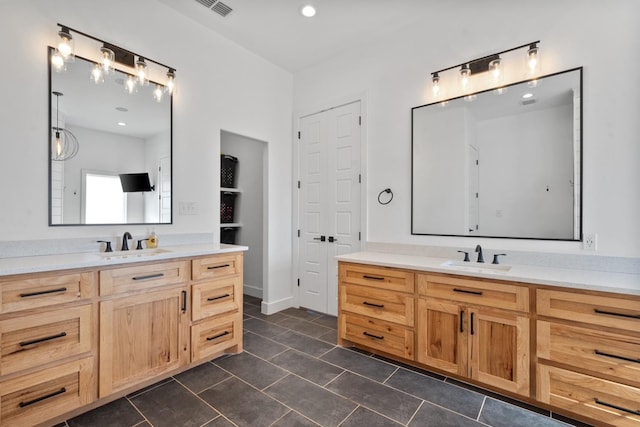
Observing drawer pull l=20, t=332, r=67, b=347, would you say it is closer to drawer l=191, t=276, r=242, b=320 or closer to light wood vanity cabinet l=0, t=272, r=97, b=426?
light wood vanity cabinet l=0, t=272, r=97, b=426

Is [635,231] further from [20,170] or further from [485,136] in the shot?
[20,170]

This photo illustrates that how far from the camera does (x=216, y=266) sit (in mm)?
2428

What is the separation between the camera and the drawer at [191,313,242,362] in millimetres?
2300

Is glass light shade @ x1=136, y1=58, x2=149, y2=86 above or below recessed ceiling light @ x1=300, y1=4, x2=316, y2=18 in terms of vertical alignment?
below

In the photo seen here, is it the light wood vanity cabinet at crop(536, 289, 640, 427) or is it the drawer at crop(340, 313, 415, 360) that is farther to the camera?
the drawer at crop(340, 313, 415, 360)

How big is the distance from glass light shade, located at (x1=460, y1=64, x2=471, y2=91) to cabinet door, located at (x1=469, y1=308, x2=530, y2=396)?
1862 millimetres

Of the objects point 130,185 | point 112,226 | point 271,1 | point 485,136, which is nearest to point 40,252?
point 112,226

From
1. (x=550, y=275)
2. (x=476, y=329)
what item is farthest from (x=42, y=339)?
(x=550, y=275)

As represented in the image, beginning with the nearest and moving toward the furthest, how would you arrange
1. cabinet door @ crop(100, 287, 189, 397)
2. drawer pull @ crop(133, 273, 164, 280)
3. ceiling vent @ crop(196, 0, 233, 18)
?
cabinet door @ crop(100, 287, 189, 397) < drawer pull @ crop(133, 273, 164, 280) < ceiling vent @ crop(196, 0, 233, 18)

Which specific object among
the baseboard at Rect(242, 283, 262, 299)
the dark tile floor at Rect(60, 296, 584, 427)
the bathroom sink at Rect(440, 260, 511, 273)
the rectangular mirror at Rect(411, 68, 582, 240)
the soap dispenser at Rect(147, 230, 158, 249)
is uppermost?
the rectangular mirror at Rect(411, 68, 582, 240)

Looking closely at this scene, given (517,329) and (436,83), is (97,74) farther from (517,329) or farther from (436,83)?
(517,329)

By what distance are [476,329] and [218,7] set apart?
3.35 meters

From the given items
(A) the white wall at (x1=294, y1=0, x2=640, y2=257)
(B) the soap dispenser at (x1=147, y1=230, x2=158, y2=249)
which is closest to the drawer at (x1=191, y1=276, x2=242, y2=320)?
(B) the soap dispenser at (x1=147, y1=230, x2=158, y2=249)

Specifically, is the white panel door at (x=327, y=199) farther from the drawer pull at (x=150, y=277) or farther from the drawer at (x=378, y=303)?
the drawer pull at (x=150, y=277)
